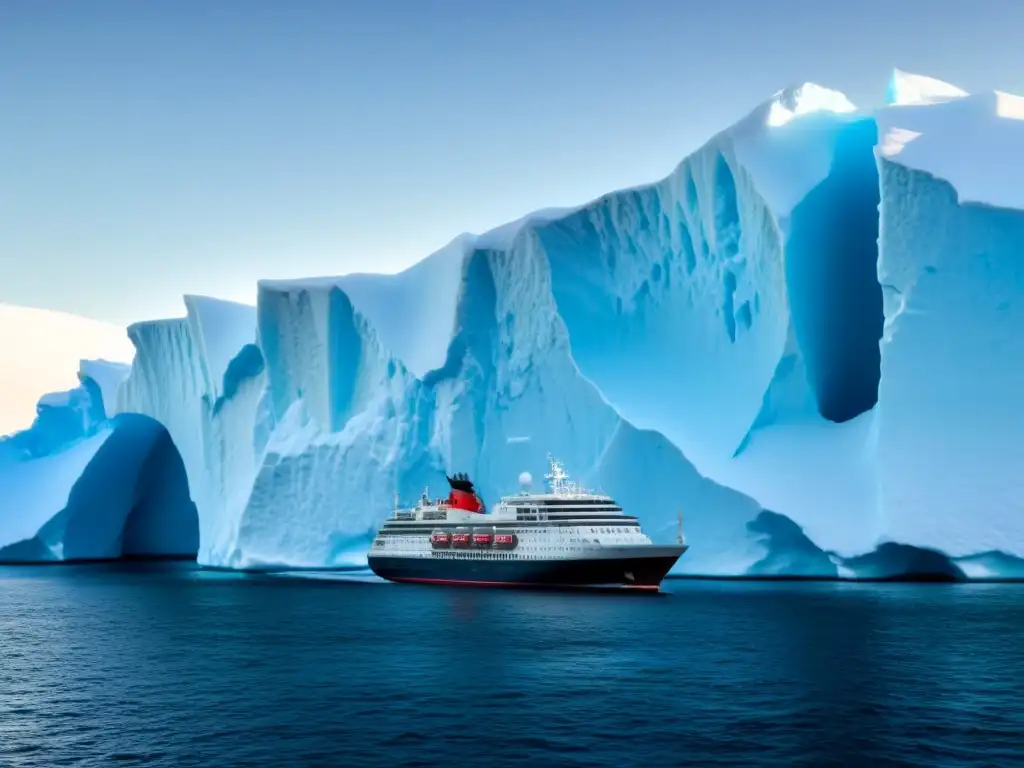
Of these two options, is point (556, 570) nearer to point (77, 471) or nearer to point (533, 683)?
point (533, 683)

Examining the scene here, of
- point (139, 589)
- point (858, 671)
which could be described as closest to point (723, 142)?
point (858, 671)

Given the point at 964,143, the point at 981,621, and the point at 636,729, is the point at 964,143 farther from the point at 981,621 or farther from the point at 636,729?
the point at 636,729

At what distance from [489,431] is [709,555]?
6.27 metres

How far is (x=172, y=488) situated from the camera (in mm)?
42156

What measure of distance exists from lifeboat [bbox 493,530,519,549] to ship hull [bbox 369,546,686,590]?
1.04 ft

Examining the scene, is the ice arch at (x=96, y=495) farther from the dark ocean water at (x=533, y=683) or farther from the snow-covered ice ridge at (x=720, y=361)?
the dark ocean water at (x=533, y=683)

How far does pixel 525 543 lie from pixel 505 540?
1.77 ft

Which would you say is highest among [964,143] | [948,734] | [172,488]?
[964,143]

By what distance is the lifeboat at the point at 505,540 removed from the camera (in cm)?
2314

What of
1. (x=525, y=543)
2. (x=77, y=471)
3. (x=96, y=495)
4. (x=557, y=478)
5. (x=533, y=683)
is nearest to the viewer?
(x=533, y=683)

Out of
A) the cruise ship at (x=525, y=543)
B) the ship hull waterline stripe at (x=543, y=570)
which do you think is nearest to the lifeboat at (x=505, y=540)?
the cruise ship at (x=525, y=543)

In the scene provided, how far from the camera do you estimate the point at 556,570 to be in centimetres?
2239

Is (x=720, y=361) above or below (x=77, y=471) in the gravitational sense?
above

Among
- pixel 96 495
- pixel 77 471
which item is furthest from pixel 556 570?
pixel 96 495
